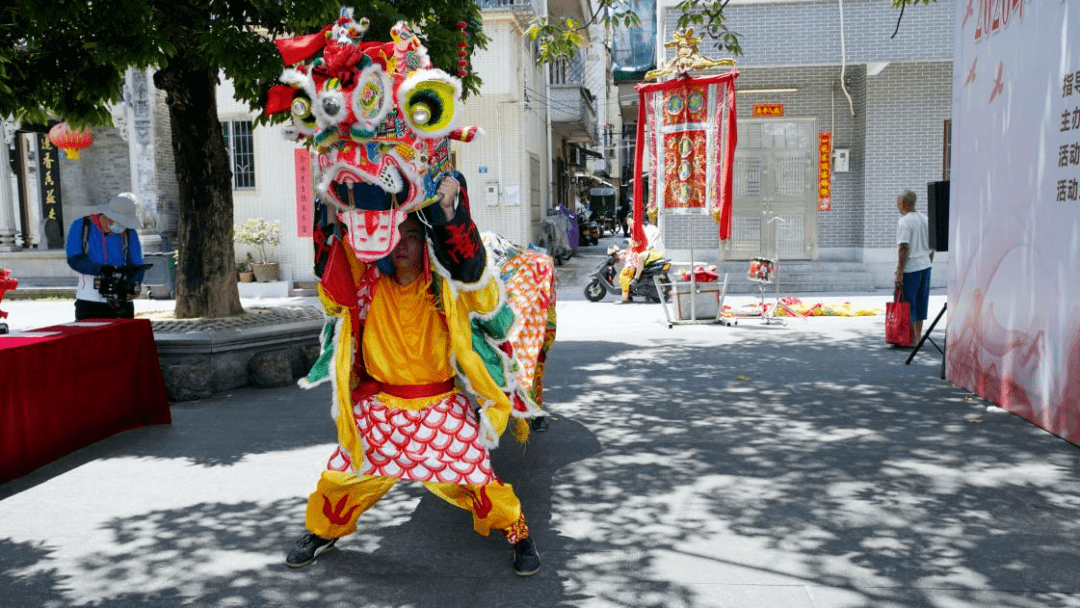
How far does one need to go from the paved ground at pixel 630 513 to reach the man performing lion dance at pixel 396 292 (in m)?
0.33

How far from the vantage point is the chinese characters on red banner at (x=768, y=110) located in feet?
53.0

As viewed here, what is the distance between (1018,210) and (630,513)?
3.82 meters

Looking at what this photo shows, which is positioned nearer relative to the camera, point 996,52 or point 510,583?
point 510,583

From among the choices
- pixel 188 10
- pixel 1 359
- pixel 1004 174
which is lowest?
pixel 1 359

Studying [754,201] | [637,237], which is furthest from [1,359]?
[754,201]

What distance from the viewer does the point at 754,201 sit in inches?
663

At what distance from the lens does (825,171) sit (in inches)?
639

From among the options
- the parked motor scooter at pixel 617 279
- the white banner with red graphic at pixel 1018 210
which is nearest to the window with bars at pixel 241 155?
the parked motor scooter at pixel 617 279

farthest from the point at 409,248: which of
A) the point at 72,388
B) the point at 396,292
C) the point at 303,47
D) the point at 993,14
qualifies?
the point at 993,14

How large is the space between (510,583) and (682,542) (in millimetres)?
897

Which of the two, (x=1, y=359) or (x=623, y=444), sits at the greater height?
(x=1, y=359)

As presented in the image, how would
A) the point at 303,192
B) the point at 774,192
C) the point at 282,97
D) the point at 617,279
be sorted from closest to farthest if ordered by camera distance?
the point at 282,97, the point at 617,279, the point at 774,192, the point at 303,192

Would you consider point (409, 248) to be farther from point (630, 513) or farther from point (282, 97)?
point (630, 513)

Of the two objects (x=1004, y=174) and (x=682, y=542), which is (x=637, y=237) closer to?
(x=1004, y=174)
